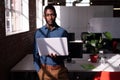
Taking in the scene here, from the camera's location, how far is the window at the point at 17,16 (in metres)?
4.97

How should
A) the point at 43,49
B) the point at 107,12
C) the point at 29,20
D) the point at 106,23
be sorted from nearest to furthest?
the point at 43,49 → the point at 29,20 → the point at 106,23 → the point at 107,12

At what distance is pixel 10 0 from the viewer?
5.00m

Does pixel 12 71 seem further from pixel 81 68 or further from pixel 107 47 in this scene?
pixel 107 47

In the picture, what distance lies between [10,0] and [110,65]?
225cm

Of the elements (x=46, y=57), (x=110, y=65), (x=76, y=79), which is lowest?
(x=76, y=79)

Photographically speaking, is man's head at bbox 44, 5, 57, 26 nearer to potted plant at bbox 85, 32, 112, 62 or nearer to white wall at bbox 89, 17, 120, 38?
potted plant at bbox 85, 32, 112, 62

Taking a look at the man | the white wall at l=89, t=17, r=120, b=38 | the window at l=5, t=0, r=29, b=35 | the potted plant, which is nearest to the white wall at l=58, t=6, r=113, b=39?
the white wall at l=89, t=17, r=120, b=38

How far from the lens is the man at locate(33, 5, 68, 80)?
9.11 ft

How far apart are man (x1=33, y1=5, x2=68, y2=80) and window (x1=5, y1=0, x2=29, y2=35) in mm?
2118

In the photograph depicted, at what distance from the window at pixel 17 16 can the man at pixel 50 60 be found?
212cm

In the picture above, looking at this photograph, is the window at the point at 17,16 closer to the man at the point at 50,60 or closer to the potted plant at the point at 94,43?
the potted plant at the point at 94,43

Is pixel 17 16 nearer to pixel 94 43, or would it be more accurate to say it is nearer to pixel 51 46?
pixel 94 43

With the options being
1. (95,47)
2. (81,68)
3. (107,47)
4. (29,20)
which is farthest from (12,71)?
(107,47)

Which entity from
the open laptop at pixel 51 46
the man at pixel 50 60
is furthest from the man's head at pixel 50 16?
the open laptop at pixel 51 46
